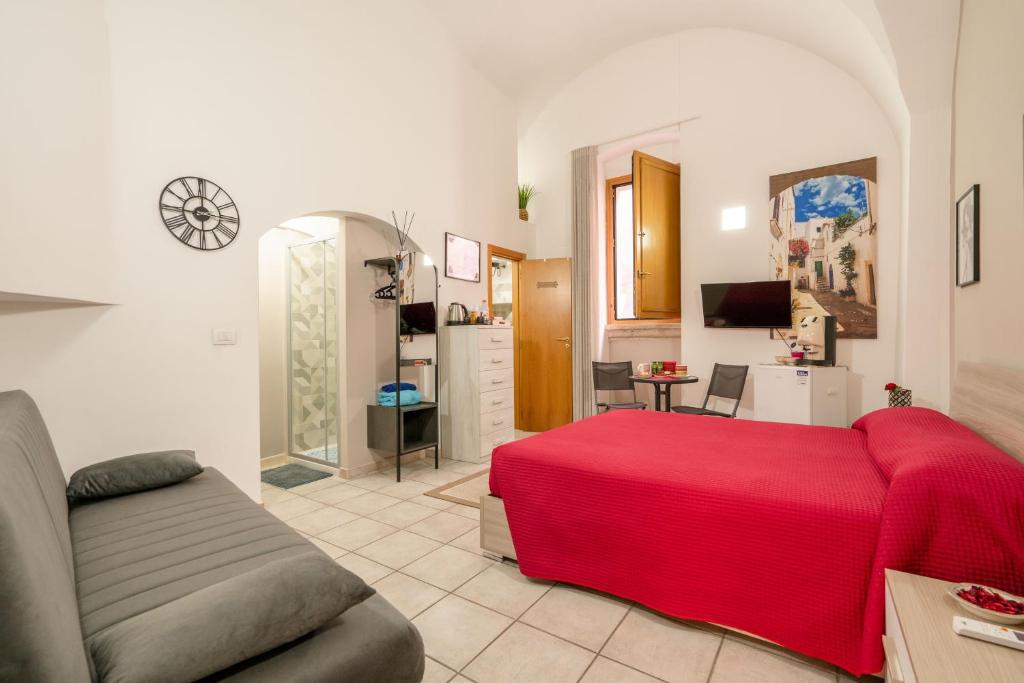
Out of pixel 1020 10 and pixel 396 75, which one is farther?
pixel 396 75

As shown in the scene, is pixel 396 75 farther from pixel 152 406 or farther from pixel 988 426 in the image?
pixel 988 426

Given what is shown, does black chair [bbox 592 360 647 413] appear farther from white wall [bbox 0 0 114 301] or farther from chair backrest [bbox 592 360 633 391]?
white wall [bbox 0 0 114 301]

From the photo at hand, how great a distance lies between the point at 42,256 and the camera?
2004 millimetres

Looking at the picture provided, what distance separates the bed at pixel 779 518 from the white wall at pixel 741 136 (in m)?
2.20

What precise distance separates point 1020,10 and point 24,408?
401 centimetres

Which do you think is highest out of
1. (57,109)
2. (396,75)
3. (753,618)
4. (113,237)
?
(396,75)

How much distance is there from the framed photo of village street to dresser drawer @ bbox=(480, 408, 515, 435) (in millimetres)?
2718

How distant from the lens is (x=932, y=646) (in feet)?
3.26

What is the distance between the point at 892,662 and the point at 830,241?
3.89m

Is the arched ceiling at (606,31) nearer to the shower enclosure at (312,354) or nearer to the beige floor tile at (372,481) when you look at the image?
the shower enclosure at (312,354)

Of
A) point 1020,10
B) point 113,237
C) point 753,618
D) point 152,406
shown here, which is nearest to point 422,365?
point 152,406

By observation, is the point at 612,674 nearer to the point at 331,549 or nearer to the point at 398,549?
the point at 398,549

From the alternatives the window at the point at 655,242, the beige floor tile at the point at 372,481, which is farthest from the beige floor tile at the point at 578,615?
the window at the point at 655,242

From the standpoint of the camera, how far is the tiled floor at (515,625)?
5.30 ft
